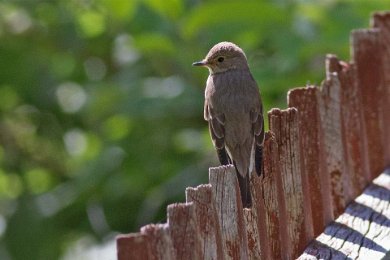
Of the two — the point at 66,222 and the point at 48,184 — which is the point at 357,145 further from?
the point at 48,184

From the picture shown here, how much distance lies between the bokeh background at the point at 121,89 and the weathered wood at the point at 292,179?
240 cm

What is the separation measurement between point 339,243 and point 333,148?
69 centimetres

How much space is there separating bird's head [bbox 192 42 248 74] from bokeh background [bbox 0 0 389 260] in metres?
0.30

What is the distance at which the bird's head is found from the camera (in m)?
6.70

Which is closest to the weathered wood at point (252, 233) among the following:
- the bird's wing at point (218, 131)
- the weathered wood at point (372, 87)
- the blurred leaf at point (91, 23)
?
the weathered wood at point (372, 87)

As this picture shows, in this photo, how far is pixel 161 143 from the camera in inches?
314

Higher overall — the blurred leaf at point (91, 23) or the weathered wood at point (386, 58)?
the blurred leaf at point (91, 23)

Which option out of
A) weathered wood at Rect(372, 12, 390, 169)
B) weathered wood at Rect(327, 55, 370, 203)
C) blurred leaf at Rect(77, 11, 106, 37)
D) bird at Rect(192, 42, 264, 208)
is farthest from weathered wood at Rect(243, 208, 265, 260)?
blurred leaf at Rect(77, 11, 106, 37)

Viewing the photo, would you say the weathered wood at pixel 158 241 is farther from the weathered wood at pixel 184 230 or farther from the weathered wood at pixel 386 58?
the weathered wood at pixel 386 58

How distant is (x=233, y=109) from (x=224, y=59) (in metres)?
0.65

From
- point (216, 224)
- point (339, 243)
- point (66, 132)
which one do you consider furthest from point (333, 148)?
point (66, 132)

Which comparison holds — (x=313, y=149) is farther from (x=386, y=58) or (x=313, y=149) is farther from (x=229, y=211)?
(x=386, y=58)

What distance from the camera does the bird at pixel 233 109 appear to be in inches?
233

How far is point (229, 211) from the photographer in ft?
12.8
